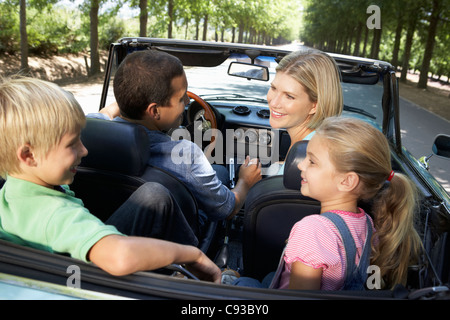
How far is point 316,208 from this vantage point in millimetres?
1887

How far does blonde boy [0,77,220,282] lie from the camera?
1209mm

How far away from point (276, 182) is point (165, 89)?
0.82 metres

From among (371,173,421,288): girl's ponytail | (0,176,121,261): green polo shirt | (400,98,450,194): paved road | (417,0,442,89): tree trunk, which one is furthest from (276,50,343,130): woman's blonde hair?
(417,0,442,89): tree trunk

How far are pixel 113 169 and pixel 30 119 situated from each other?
0.67m

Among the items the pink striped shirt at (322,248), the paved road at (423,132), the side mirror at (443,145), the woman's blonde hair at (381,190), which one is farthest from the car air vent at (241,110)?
the paved road at (423,132)

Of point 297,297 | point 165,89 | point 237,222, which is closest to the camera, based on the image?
point 297,297

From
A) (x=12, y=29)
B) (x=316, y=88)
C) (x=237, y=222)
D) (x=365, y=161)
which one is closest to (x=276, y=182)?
(x=365, y=161)

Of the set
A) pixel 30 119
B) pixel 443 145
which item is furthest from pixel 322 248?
pixel 443 145

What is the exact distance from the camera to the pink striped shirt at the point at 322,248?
1461 millimetres

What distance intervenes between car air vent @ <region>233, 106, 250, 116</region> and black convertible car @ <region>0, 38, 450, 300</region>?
28 mm

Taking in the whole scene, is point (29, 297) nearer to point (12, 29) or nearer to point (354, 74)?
point (354, 74)

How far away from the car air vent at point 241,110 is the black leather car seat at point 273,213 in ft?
7.74

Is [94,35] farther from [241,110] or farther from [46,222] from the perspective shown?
[46,222]

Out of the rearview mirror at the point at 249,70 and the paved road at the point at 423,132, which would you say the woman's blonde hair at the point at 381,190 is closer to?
the rearview mirror at the point at 249,70
